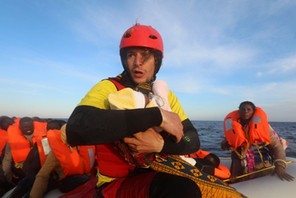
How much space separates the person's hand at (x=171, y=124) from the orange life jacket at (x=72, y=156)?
3.10 m

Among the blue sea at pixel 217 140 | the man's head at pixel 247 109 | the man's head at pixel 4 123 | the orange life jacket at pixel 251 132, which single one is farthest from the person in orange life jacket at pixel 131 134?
the blue sea at pixel 217 140

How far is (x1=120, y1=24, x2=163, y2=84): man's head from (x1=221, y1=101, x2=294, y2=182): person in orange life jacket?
3.41 metres

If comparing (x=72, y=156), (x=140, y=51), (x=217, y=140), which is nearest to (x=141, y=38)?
(x=140, y=51)

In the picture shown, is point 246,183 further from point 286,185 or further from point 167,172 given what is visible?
point 167,172

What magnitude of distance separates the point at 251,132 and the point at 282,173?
113 cm

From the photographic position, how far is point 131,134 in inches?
58.4

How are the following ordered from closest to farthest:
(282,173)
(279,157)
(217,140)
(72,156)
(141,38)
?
(141,38), (282,173), (72,156), (279,157), (217,140)

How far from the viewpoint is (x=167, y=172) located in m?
1.71

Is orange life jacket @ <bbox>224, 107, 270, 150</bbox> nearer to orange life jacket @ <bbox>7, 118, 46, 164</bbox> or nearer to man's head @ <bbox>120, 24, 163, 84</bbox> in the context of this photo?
man's head @ <bbox>120, 24, 163, 84</bbox>

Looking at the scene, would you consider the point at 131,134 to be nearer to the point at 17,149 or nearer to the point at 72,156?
the point at 72,156

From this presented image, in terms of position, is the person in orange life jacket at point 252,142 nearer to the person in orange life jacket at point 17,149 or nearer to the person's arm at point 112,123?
the person's arm at point 112,123

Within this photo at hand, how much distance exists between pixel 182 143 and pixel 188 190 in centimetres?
35

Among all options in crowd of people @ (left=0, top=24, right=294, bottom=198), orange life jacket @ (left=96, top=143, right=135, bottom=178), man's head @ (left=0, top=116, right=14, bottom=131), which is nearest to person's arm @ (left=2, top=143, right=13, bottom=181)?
man's head @ (left=0, top=116, right=14, bottom=131)

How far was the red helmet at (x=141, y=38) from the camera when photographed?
7.18 ft
